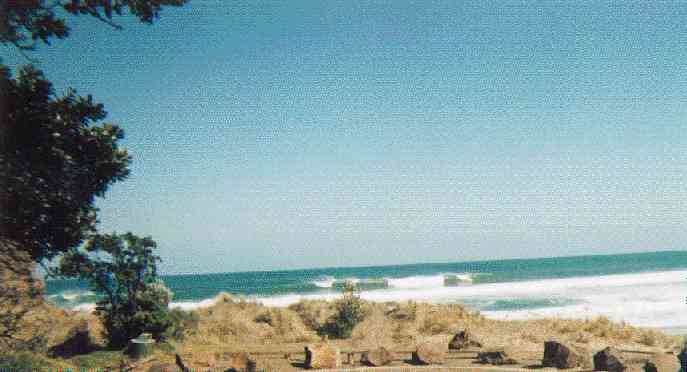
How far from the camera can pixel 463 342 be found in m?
12.3

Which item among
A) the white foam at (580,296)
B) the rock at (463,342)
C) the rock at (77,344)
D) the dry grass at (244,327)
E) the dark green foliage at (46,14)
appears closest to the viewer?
the dark green foliage at (46,14)

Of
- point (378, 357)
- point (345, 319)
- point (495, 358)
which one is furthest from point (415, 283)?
point (378, 357)

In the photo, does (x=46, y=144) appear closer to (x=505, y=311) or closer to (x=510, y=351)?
(x=510, y=351)

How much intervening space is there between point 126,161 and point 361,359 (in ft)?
21.7

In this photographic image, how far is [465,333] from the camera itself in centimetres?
1253

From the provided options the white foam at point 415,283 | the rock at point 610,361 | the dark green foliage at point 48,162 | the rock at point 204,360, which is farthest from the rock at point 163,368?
the white foam at point 415,283

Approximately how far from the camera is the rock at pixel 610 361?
940 centimetres

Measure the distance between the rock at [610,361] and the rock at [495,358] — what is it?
160 cm

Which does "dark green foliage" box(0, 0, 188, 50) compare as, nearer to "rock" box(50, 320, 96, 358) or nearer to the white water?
"rock" box(50, 320, 96, 358)

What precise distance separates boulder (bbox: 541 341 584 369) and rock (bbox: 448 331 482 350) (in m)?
2.53

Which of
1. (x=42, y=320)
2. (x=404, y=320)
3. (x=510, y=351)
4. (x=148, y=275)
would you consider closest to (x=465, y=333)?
(x=510, y=351)

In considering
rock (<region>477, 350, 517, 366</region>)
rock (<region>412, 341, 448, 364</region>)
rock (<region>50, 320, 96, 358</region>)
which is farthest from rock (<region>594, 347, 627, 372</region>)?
rock (<region>50, 320, 96, 358</region>)

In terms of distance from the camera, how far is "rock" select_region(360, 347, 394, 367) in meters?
10.2

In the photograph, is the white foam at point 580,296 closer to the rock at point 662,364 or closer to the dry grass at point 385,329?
the dry grass at point 385,329
